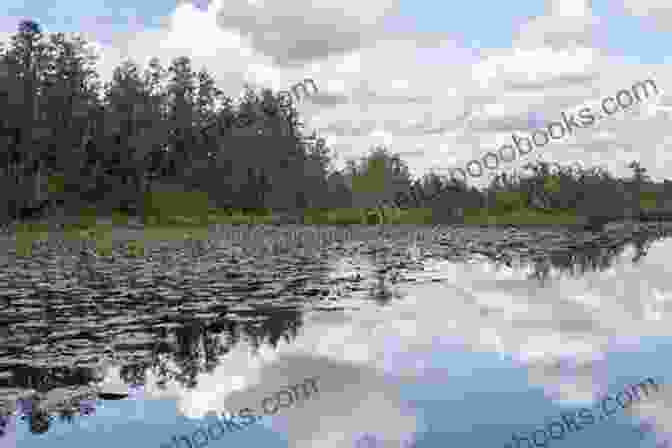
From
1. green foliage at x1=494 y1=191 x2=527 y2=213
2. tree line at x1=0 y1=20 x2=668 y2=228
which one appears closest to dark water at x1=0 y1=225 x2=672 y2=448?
tree line at x1=0 y1=20 x2=668 y2=228

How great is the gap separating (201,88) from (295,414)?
327 feet

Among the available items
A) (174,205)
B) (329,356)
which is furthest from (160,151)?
(329,356)

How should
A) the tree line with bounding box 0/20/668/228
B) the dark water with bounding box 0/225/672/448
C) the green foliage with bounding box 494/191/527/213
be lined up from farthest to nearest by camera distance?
the green foliage with bounding box 494/191/527/213 → the tree line with bounding box 0/20/668/228 → the dark water with bounding box 0/225/672/448

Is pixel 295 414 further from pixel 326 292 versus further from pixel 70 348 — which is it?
pixel 326 292

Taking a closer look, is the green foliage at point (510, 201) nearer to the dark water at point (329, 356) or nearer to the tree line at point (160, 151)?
the tree line at point (160, 151)

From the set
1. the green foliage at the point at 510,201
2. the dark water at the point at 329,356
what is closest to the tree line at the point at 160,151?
the green foliage at the point at 510,201

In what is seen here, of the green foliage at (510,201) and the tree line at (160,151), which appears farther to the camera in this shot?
the green foliage at (510,201)

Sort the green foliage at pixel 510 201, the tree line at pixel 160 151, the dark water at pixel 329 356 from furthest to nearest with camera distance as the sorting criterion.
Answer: the green foliage at pixel 510 201 < the tree line at pixel 160 151 < the dark water at pixel 329 356

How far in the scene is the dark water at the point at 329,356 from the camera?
678 centimetres

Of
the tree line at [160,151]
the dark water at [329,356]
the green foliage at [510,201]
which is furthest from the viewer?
the green foliage at [510,201]

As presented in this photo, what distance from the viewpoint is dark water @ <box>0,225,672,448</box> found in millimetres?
6777

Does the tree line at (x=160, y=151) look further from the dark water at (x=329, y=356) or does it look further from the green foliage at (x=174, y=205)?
the dark water at (x=329, y=356)

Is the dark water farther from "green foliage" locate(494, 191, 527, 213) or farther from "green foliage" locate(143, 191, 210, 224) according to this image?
"green foliage" locate(494, 191, 527, 213)

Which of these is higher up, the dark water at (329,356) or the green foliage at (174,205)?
the green foliage at (174,205)
